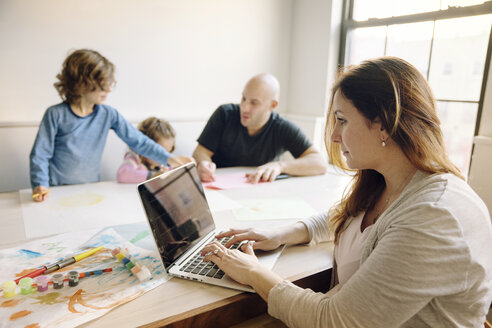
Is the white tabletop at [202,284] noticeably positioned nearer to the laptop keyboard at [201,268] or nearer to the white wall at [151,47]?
the laptop keyboard at [201,268]

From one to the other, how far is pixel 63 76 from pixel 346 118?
59.9 inches

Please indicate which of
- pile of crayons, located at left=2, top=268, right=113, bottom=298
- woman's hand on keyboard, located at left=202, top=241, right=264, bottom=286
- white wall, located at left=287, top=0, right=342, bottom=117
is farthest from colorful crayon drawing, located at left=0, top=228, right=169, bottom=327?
white wall, located at left=287, top=0, right=342, bottom=117

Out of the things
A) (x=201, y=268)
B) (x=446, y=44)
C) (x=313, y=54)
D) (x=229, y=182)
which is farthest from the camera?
(x=313, y=54)

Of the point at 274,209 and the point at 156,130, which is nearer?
the point at 274,209

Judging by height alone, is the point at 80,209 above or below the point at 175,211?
below

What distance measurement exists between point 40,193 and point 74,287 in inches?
29.0

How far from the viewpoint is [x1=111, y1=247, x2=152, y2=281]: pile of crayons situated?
804 millimetres

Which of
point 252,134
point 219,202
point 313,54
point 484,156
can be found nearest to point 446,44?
point 484,156

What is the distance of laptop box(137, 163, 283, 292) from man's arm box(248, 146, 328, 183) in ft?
2.19

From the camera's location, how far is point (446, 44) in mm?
2312

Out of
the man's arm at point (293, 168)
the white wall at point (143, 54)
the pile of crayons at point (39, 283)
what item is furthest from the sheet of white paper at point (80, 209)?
the white wall at point (143, 54)

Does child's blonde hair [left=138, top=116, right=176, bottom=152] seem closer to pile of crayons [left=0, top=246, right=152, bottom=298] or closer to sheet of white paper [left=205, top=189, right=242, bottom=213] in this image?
sheet of white paper [left=205, top=189, right=242, bottom=213]

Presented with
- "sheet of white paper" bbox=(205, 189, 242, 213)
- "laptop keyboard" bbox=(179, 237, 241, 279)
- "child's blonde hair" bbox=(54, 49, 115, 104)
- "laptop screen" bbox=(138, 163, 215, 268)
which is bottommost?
"sheet of white paper" bbox=(205, 189, 242, 213)

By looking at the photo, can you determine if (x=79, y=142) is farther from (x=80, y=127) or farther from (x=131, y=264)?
(x=131, y=264)
